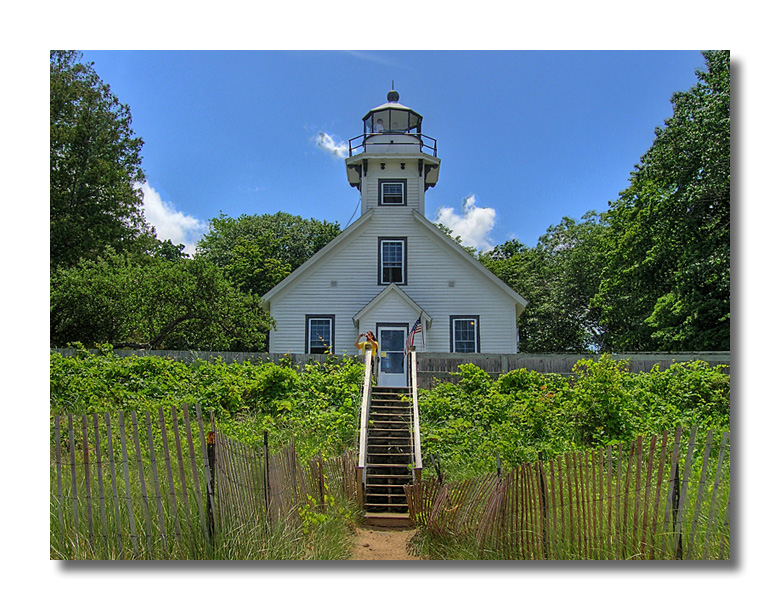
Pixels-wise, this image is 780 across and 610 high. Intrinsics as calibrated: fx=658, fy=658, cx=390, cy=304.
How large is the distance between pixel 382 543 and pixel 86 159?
5644 millimetres

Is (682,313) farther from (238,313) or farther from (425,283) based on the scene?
(238,313)

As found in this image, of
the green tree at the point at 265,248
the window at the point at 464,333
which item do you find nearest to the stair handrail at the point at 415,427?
the window at the point at 464,333

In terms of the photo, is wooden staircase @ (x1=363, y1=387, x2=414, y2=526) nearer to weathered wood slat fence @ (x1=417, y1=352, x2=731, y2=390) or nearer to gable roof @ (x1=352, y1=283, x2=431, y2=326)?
weathered wood slat fence @ (x1=417, y1=352, x2=731, y2=390)

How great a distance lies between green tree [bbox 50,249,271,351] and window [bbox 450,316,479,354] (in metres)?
3.77

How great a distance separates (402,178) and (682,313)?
6.79 m

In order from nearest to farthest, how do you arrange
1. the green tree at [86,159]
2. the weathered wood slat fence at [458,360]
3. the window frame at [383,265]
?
the green tree at [86,159]
the weathered wood slat fence at [458,360]
the window frame at [383,265]

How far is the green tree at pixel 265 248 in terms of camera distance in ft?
62.4

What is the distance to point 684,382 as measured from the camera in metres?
9.87

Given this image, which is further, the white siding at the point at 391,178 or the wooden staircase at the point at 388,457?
the white siding at the point at 391,178

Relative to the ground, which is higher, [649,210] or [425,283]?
[649,210]

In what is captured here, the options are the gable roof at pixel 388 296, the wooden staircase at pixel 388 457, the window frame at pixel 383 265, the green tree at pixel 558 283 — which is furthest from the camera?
the green tree at pixel 558 283

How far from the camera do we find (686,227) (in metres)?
8.79

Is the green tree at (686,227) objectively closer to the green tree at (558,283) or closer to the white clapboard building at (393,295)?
the white clapboard building at (393,295)

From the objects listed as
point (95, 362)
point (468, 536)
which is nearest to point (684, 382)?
point (468, 536)
